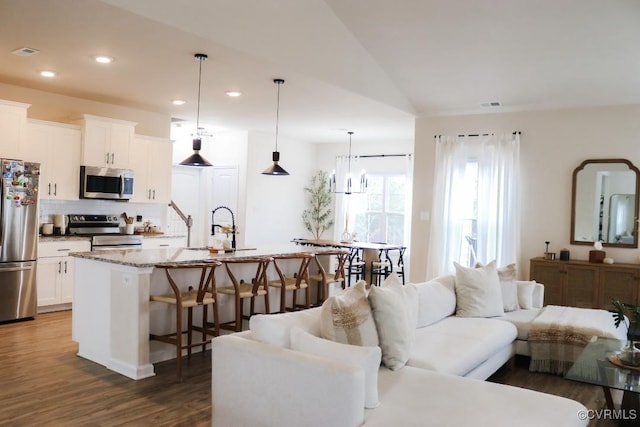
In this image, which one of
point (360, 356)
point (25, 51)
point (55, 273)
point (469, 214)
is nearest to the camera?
point (360, 356)

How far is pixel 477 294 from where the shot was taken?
4684 millimetres

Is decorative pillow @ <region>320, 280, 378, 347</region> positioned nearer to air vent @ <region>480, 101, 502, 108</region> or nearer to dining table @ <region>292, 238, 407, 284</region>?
air vent @ <region>480, 101, 502, 108</region>

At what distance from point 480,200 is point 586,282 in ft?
5.66

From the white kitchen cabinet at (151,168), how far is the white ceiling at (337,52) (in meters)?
0.59

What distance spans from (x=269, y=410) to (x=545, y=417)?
1321 millimetres

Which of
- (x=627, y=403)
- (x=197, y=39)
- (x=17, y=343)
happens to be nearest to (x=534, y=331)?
(x=627, y=403)

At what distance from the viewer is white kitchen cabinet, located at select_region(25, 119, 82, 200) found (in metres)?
6.27

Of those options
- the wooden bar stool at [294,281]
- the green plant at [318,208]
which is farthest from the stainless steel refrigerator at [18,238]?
the green plant at [318,208]

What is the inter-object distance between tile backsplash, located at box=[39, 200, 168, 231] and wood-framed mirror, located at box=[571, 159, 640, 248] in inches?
234

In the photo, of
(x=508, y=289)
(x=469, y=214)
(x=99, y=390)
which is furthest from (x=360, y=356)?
(x=469, y=214)

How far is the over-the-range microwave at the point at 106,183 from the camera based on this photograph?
6703 millimetres

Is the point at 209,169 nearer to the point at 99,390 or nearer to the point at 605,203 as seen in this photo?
the point at 99,390

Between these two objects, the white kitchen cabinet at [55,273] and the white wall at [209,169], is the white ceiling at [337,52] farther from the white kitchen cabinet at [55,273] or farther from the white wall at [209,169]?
the white wall at [209,169]

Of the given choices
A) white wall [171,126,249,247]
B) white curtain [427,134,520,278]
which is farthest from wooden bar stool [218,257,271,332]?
white wall [171,126,249,247]
